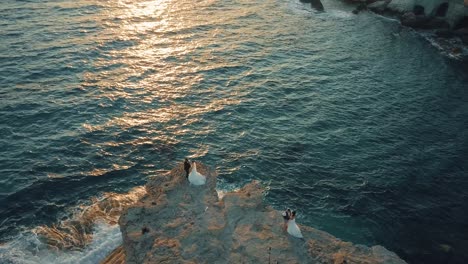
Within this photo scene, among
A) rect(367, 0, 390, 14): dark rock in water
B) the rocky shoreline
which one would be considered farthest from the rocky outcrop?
rect(367, 0, 390, 14): dark rock in water

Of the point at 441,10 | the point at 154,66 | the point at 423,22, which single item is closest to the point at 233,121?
the point at 154,66

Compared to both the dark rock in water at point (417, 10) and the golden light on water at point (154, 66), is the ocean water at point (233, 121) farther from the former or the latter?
the dark rock in water at point (417, 10)

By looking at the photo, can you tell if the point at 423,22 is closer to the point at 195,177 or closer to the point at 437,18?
the point at 437,18

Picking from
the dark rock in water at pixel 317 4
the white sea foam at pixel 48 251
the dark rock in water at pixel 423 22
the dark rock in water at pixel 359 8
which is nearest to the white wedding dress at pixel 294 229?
the white sea foam at pixel 48 251

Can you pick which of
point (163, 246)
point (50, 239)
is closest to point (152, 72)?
point (50, 239)

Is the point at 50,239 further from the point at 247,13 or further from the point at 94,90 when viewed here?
the point at 247,13
